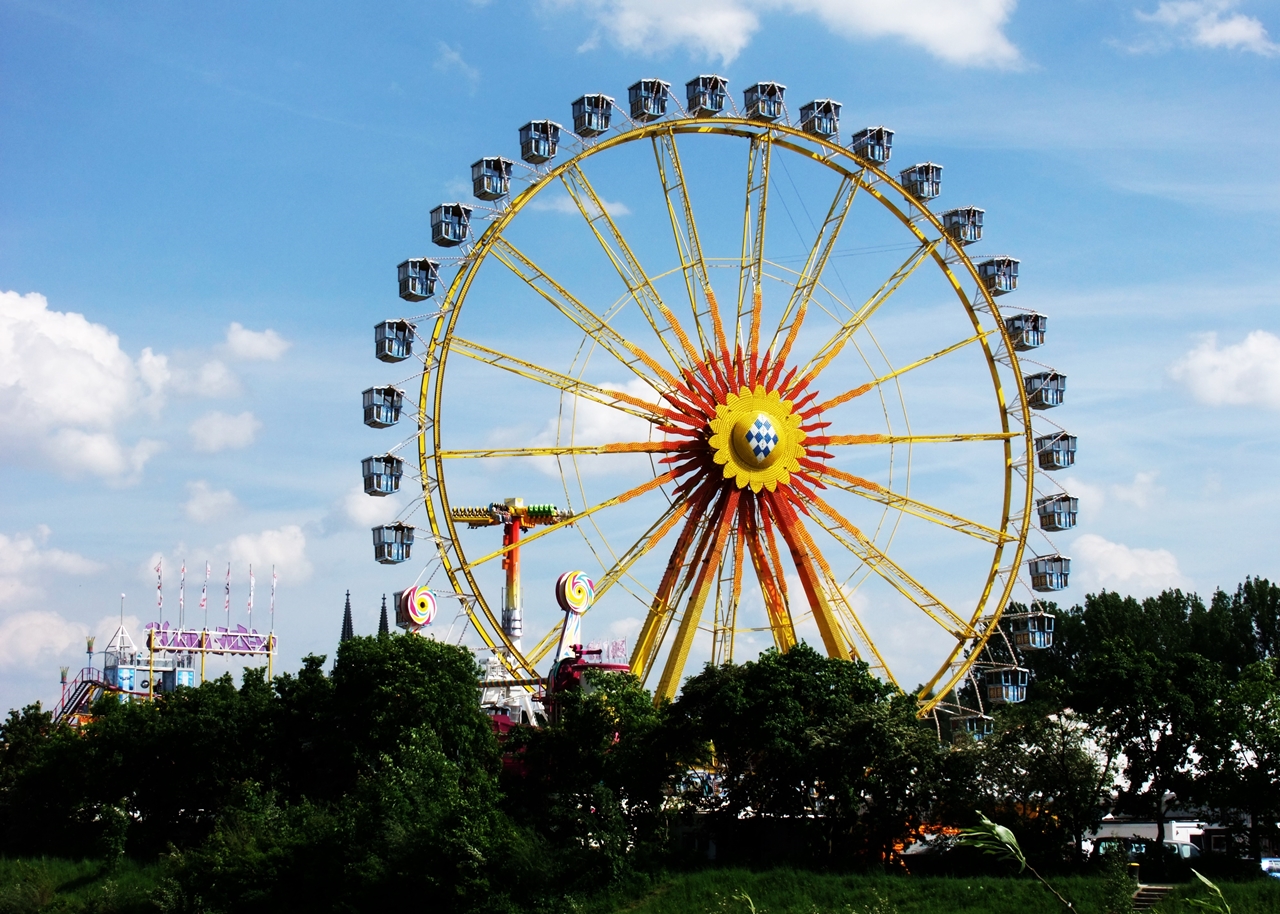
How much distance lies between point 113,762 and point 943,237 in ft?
113

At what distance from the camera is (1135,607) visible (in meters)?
88.2

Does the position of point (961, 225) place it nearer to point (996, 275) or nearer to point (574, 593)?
point (996, 275)

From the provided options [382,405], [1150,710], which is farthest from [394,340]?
[1150,710]

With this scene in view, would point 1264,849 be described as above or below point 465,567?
below

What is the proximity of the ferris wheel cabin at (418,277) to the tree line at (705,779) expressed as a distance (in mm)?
10769

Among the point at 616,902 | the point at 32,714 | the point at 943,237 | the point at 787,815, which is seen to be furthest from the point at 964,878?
the point at 32,714

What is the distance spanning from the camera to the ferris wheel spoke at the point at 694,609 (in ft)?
154

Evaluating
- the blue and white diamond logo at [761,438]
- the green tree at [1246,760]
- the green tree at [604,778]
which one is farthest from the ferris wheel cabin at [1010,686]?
the green tree at [604,778]

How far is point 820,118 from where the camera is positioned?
176ft

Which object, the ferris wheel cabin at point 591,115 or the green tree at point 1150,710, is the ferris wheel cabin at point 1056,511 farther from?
the ferris wheel cabin at point 591,115

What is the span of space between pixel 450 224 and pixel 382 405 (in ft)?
19.7

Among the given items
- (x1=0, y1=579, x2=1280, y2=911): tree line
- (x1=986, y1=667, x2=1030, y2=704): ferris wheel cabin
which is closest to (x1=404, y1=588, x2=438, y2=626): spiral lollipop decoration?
(x1=0, y1=579, x2=1280, y2=911): tree line

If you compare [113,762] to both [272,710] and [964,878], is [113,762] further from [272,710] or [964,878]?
[964,878]

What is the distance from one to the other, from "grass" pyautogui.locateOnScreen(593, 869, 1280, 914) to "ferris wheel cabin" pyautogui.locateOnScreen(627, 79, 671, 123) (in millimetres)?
23901
